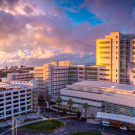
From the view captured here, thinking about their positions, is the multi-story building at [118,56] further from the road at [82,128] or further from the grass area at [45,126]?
the grass area at [45,126]

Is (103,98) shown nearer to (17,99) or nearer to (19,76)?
(17,99)

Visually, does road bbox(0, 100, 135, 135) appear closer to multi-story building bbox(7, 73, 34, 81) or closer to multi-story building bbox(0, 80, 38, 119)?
multi-story building bbox(0, 80, 38, 119)

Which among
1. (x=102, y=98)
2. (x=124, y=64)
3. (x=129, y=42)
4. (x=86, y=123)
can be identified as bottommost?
(x=86, y=123)

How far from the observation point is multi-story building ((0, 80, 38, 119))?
67.1 meters

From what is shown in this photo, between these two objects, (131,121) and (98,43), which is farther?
(98,43)

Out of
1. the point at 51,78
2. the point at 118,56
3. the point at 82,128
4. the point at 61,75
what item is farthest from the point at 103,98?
the point at 61,75

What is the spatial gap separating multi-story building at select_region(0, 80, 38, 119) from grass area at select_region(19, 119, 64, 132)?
15.1 meters

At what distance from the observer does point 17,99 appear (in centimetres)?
7194

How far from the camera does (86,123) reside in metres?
62.6

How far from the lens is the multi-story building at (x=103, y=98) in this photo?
6315 centimetres

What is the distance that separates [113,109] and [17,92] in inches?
1933

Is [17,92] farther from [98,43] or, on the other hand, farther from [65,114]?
[98,43]

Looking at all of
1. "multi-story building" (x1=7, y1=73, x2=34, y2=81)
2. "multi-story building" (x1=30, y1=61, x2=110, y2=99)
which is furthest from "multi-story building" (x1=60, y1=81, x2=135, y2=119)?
"multi-story building" (x1=7, y1=73, x2=34, y2=81)

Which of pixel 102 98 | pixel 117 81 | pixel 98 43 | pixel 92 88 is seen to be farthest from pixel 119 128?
pixel 98 43
